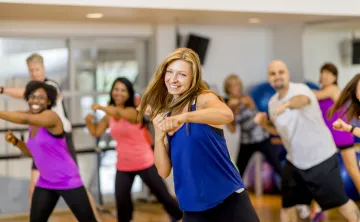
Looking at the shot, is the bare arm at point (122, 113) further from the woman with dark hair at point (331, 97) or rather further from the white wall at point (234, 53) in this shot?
the white wall at point (234, 53)

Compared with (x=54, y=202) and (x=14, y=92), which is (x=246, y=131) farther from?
(x=54, y=202)

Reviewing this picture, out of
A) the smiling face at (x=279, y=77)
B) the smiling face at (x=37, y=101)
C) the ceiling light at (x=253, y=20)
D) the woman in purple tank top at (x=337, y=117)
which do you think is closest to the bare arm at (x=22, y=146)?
the smiling face at (x=37, y=101)

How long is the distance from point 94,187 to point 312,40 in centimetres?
296

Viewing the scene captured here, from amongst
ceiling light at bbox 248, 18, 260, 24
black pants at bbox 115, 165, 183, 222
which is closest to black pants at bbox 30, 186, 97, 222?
black pants at bbox 115, 165, 183, 222

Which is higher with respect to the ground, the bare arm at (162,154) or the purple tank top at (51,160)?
the bare arm at (162,154)

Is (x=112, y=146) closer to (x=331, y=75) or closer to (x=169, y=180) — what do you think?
(x=169, y=180)

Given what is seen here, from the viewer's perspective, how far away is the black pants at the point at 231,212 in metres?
3.27

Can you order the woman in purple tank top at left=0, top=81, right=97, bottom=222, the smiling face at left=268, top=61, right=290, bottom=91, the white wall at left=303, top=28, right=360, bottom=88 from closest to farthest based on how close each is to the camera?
the woman in purple tank top at left=0, top=81, right=97, bottom=222 < the smiling face at left=268, top=61, right=290, bottom=91 < the white wall at left=303, top=28, right=360, bottom=88

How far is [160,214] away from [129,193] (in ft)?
5.22

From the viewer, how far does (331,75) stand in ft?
21.0

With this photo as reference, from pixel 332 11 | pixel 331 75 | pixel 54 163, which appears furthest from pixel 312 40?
pixel 54 163

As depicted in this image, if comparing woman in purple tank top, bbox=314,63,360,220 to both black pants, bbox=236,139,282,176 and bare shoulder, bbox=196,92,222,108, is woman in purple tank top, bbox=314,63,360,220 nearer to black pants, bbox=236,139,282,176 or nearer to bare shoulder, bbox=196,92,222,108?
black pants, bbox=236,139,282,176

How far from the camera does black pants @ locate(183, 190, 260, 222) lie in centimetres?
327

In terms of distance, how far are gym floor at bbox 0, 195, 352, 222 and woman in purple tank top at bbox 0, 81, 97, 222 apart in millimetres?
2149
